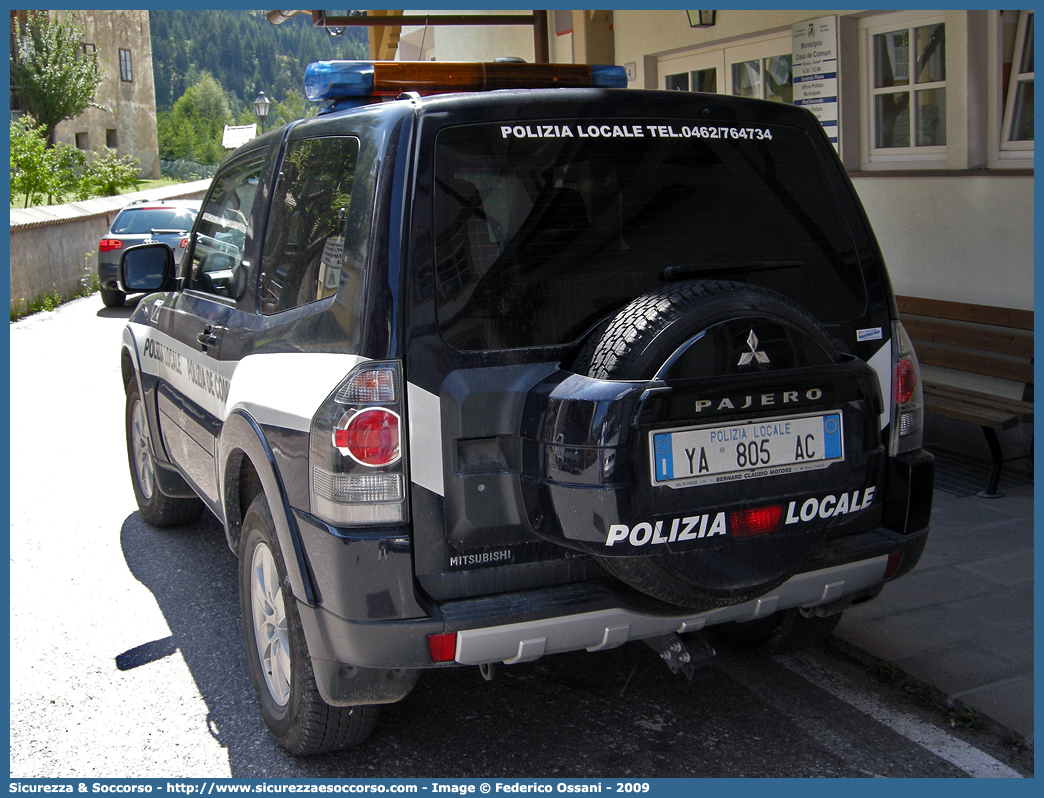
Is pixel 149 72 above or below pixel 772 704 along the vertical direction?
above

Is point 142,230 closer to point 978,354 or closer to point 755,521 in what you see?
point 978,354

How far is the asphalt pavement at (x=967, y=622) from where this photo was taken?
3.45 meters

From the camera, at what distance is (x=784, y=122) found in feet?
10.2

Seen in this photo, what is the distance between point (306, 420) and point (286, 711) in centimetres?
97

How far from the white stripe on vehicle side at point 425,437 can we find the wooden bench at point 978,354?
3835 millimetres

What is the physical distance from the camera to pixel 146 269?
4.60 m

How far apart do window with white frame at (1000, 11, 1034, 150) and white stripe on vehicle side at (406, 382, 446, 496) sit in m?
5.03

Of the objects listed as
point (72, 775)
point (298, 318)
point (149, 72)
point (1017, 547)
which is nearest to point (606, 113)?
point (298, 318)

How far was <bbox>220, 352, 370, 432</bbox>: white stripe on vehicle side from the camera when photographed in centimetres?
270

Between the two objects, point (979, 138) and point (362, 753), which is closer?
point (362, 753)

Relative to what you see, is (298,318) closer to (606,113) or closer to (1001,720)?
(606,113)

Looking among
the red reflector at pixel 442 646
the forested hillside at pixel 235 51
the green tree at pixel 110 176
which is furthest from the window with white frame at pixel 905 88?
the forested hillside at pixel 235 51

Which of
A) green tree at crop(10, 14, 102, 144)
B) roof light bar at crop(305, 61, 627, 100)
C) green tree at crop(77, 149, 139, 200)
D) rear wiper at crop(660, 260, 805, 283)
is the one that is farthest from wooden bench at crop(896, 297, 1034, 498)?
green tree at crop(10, 14, 102, 144)

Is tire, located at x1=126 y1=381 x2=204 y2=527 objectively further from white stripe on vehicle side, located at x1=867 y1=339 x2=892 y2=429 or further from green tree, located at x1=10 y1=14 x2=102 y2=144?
green tree, located at x1=10 y1=14 x2=102 y2=144
